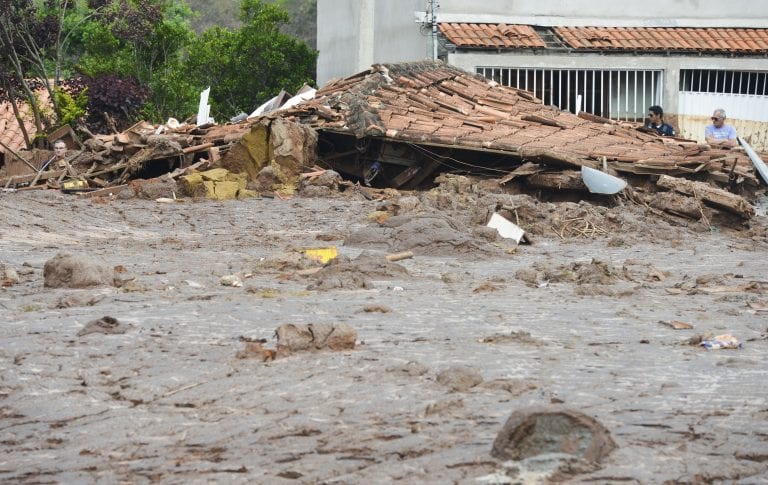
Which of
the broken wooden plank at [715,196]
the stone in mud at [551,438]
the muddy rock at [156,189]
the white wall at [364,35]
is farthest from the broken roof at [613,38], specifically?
the stone in mud at [551,438]

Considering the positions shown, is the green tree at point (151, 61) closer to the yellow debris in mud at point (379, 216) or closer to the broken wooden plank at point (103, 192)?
the broken wooden plank at point (103, 192)

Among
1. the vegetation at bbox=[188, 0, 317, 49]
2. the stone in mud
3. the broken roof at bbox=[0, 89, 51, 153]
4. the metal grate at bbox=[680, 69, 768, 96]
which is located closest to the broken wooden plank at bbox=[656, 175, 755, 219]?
the metal grate at bbox=[680, 69, 768, 96]

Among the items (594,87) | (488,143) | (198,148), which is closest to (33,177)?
(198,148)

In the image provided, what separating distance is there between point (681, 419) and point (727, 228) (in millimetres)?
9277

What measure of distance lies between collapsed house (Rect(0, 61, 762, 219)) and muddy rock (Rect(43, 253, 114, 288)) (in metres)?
6.99

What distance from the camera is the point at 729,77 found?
2289 centimetres

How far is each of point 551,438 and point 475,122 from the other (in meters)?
12.5

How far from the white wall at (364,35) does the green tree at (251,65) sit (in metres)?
0.92

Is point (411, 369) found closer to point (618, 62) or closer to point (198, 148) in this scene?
point (198, 148)

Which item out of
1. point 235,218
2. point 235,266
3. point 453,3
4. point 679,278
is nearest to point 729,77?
point 453,3

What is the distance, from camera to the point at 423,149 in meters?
16.2

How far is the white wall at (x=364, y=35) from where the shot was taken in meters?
23.0

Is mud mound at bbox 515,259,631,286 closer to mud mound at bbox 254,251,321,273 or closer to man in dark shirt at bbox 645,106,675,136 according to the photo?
mud mound at bbox 254,251,321,273

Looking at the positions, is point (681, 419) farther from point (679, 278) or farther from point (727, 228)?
point (727, 228)
